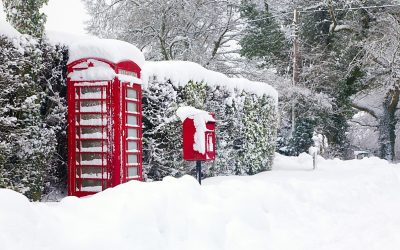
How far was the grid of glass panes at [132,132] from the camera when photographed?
852 cm

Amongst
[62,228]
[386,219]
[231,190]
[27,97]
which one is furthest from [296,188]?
[62,228]

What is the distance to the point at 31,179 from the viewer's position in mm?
7461

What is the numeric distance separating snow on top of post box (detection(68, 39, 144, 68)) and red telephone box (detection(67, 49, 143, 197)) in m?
0.08

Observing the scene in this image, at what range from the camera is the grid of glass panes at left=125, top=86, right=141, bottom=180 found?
27.9 feet

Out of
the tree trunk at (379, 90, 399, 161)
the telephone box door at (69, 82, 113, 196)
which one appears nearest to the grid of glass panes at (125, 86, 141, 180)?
the telephone box door at (69, 82, 113, 196)

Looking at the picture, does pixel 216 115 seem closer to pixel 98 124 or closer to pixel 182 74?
pixel 182 74

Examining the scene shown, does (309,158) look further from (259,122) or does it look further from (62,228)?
(62,228)

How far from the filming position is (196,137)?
8.75 m

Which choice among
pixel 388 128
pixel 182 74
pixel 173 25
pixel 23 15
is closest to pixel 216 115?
pixel 182 74

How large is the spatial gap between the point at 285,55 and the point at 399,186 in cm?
1807

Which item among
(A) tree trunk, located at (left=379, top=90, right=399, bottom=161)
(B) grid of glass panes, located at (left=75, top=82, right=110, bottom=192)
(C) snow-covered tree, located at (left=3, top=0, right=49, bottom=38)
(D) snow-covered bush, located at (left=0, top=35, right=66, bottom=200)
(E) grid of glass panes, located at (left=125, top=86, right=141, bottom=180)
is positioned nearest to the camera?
(D) snow-covered bush, located at (left=0, top=35, right=66, bottom=200)

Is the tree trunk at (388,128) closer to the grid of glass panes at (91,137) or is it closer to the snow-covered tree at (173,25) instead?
the snow-covered tree at (173,25)

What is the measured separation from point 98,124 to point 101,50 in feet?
4.02

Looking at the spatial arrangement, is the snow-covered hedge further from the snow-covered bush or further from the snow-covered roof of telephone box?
the snow-covered bush
